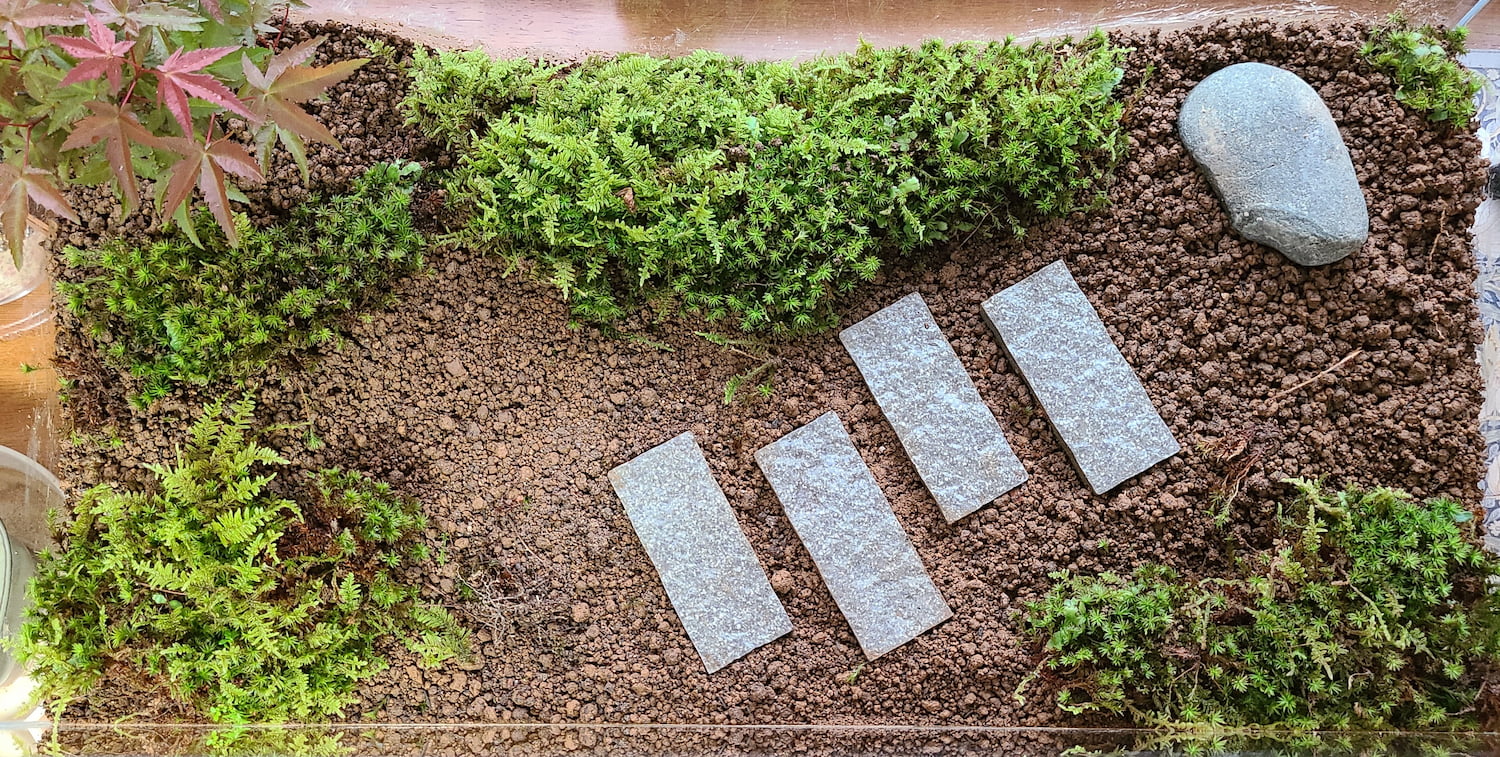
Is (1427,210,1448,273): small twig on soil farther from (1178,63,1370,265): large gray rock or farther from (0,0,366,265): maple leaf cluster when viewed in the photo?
(0,0,366,265): maple leaf cluster

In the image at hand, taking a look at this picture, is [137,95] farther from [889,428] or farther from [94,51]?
[889,428]

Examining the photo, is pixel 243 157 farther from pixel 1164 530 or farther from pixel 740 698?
pixel 1164 530

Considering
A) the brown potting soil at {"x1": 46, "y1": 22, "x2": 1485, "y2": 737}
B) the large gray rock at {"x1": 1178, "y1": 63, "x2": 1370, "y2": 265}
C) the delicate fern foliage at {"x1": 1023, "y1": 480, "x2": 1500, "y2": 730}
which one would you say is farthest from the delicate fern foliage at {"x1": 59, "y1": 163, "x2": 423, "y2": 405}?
the large gray rock at {"x1": 1178, "y1": 63, "x2": 1370, "y2": 265}

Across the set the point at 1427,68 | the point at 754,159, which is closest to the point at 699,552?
the point at 754,159

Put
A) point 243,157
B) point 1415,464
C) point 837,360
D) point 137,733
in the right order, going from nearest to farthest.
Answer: point 243,157
point 137,733
point 1415,464
point 837,360

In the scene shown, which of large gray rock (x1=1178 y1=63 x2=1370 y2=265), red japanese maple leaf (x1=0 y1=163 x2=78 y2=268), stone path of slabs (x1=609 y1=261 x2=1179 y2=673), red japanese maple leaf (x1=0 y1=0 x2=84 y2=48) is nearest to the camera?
red japanese maple leaf (x1=0 y1=0 x2=84 y2=48)

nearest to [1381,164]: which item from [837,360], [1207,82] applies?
[1207,82]
